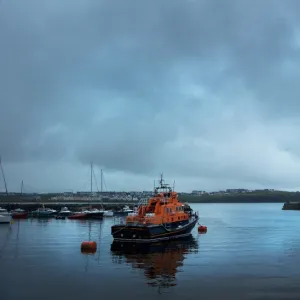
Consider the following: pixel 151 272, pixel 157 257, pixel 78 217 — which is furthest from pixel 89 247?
pixel 78 217

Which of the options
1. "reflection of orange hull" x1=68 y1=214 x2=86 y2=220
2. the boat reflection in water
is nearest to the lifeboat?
the boat reflection in water

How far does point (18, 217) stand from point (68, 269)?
247 feet

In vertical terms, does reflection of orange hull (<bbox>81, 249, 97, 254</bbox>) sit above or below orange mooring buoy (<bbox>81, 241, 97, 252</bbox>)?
below

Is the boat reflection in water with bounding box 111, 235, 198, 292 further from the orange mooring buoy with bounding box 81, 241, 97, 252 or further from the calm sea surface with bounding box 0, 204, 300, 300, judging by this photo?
the orange mooring buoy with bounding box 81, 241, 97, 252

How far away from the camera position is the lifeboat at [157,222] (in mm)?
40219

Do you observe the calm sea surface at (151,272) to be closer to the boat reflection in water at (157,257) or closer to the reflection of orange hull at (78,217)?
the boat reflection in water at (157,257)

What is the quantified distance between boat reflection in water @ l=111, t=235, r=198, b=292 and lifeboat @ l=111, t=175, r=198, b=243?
31.2 inches

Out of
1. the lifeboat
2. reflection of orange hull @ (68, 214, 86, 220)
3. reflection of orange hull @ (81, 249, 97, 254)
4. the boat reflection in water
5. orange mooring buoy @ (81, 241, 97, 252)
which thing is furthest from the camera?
reflection of orange hull @ (68, 214, 86, 220)

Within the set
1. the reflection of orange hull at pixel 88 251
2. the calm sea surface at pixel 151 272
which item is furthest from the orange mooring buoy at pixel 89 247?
the calm sea surface at pixel 151 272

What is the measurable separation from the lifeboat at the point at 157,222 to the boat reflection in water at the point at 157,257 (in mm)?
792

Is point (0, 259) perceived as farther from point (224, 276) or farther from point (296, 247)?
point (296, 247)

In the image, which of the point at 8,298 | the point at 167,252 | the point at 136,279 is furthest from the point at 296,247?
the point at 8,298

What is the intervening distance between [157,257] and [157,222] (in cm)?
997

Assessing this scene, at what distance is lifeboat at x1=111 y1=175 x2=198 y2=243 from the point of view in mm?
40219
